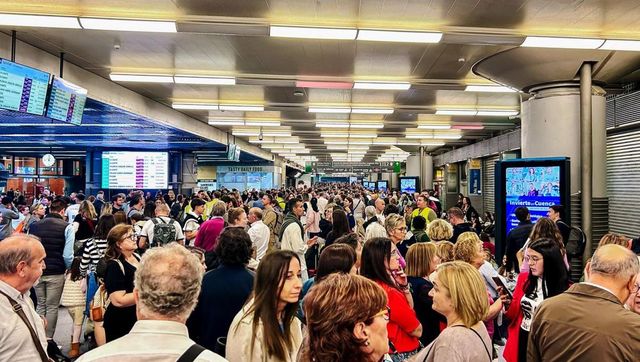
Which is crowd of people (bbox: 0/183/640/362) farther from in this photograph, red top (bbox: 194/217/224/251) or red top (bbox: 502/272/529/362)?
red top (bbox: 194/217/224/251)

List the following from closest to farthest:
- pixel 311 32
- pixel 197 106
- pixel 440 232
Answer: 1. pixel 440 232
2. pixel 311 32
3. pixel 197 106

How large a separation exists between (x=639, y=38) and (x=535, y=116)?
2.00 m

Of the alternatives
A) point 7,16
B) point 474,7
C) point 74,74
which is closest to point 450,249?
point 474,7

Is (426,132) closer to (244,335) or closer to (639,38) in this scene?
(639,38)

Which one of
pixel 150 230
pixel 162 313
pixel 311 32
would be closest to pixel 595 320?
pixel 162 313

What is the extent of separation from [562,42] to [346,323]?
6141 millimetres

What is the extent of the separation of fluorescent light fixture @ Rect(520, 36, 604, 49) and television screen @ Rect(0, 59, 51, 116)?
6717 millimetres

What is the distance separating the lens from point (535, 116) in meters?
8.04

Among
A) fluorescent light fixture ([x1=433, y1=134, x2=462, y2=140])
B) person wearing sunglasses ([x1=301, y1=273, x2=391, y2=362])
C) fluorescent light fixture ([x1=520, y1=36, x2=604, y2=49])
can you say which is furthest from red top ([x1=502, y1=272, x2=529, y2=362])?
fluorescent light fixture ([x1=433, y1=134, x2=462, y2=140])

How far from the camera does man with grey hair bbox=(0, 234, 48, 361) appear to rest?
2.29m

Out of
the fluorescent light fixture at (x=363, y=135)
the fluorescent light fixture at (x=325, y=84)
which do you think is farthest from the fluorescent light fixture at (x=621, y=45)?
the fluorescent light fixture at (x=363, y=135)

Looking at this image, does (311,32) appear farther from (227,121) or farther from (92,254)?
(227,121)

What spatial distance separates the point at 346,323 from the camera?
147cm

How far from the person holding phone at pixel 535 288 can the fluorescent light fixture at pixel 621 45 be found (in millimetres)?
4311
